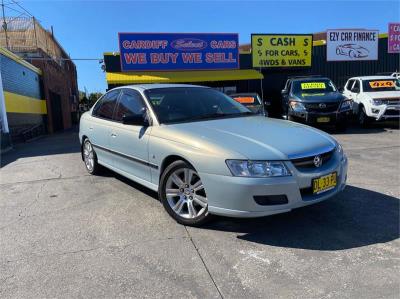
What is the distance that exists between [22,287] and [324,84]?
39.3 feet

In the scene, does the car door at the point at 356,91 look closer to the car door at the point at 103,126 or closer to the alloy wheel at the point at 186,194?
the car door at the point at 103,126

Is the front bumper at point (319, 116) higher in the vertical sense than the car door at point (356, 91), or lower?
lower

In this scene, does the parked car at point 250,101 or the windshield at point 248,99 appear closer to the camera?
the parked car at point 250,101

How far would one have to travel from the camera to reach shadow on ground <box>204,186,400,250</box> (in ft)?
12.0

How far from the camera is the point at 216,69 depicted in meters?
20.1

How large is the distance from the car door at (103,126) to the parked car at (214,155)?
0.12 m

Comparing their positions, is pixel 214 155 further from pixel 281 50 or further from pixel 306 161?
pixel 281 50

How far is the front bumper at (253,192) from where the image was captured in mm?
3523

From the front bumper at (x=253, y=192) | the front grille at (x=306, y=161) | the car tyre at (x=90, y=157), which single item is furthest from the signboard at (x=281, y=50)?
the front bumper at (x=253, y=192)

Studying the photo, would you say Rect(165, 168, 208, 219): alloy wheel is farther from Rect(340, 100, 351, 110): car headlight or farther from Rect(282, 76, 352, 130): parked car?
Rect(340, 100, 351, 110): car headlight

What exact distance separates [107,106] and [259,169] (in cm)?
335

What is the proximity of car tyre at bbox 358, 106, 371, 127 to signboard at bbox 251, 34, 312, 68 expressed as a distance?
25.4 feet

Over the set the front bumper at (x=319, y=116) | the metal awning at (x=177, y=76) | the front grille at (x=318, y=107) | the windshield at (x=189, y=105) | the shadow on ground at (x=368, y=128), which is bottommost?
the shadow on ground at (x=368, y=128)

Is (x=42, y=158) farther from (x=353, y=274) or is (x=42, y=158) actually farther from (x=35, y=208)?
(x=353, y=274)
